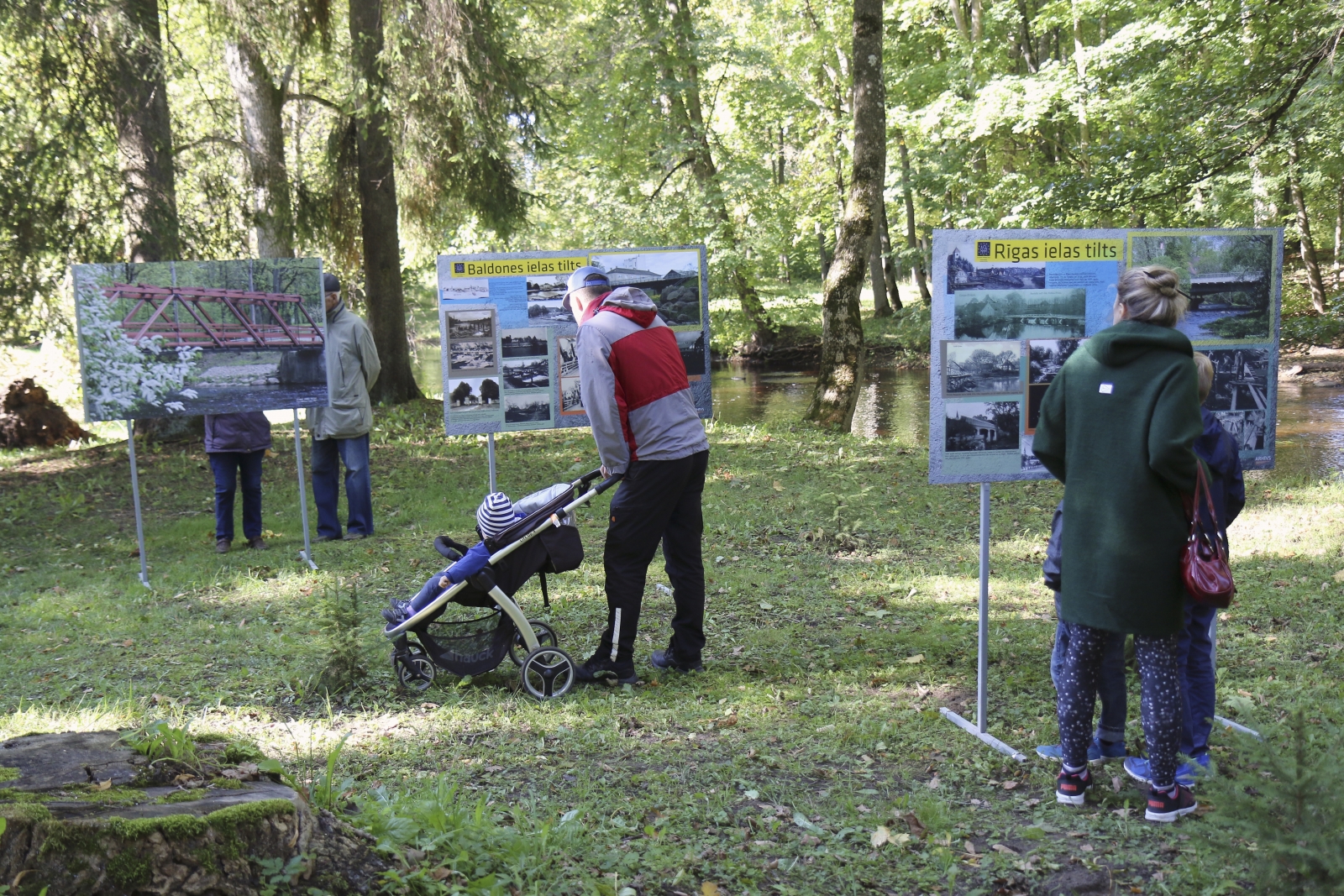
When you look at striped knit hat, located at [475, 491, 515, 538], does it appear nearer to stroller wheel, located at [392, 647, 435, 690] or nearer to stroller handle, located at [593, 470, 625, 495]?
stroller handle, located at [593, 470, 625, 495]

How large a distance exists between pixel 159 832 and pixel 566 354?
5304mm

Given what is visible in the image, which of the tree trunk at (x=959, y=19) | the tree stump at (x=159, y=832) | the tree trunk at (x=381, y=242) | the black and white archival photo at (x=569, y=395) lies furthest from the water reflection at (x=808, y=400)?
the tree stump at (x=159, y=832)

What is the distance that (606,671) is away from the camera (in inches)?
212

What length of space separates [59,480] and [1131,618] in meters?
12.7

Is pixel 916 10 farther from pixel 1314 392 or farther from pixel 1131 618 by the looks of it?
pixel 1131 618

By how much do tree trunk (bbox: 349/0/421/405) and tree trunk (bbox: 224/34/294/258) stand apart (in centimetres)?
125

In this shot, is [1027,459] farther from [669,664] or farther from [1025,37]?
[1025,37]

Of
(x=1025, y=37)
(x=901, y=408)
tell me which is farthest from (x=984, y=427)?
(x=1025, y=37)

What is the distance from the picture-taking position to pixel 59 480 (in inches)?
485

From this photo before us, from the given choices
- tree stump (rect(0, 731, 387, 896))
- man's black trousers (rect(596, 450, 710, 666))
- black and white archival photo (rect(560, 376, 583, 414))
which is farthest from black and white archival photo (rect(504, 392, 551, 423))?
tree stump (rect(0, 731, 387, 896))

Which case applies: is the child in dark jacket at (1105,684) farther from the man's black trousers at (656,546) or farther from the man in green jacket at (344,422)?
the man in green jacket at (344,422)

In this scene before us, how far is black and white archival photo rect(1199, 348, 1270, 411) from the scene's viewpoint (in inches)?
197

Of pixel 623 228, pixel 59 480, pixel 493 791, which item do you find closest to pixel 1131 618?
pixel 493 791

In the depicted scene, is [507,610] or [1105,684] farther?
[507,610]
